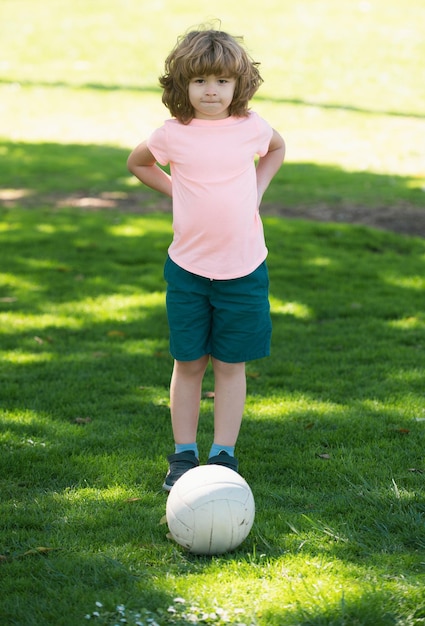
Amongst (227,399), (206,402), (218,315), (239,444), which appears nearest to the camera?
(218,315)

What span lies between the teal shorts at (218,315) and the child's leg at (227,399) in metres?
0.08

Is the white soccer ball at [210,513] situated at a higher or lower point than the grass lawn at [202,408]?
higher

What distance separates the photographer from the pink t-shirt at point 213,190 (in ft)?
12.6

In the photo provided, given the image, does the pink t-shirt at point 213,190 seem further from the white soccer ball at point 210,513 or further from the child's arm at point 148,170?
the white soccer ball at point 210,513

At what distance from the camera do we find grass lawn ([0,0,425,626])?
10.5ft

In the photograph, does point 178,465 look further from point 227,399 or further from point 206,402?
point 206,402

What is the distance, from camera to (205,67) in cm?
375

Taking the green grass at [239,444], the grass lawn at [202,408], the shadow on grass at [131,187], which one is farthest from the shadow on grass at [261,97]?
the green grass at [239,444]

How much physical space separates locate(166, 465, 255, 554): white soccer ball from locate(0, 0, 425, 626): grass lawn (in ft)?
0.23

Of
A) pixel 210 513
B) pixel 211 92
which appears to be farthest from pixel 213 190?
pixel 210 513

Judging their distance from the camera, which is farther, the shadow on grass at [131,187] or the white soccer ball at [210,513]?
the shadow on grass at [131,187]

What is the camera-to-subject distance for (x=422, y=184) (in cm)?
1127

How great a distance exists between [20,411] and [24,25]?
870 inches

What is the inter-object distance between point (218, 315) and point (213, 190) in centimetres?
52
